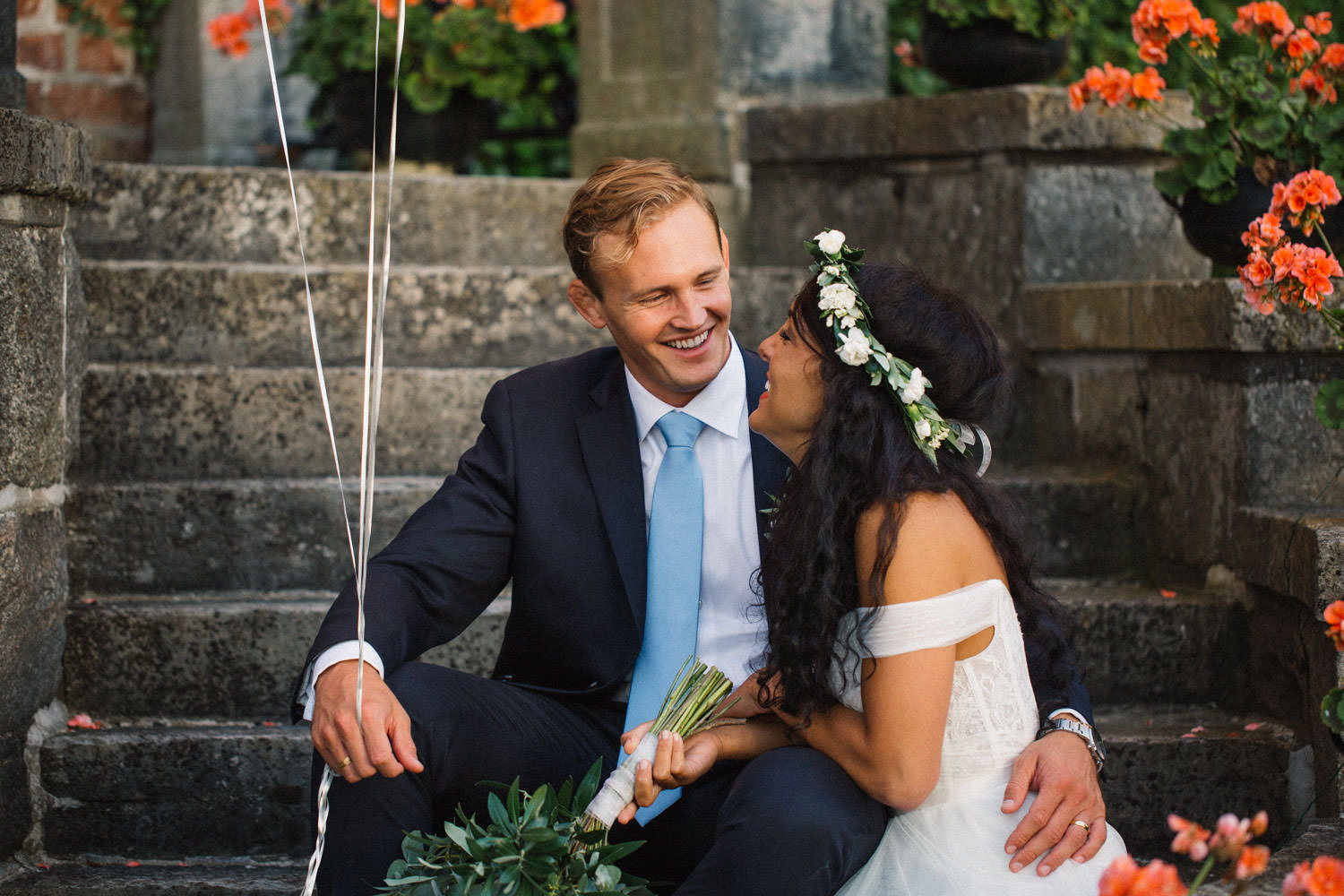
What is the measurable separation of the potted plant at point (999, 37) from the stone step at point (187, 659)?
7.89ft

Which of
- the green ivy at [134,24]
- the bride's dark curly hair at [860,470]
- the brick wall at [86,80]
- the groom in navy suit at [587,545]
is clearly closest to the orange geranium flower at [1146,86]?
the groom in navy suit at [587,545]

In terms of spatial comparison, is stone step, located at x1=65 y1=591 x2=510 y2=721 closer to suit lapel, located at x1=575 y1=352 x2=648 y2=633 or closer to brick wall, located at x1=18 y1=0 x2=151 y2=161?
suit lapel, located at x1=575 y1=352 x2=648 y2=633

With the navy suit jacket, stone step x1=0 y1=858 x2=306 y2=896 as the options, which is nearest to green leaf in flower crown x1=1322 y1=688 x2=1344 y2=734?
the navy suit jacket

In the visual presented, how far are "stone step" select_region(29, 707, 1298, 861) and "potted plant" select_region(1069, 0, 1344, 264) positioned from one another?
120 centimetres

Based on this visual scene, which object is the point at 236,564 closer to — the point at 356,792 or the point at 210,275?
the point at 210,275

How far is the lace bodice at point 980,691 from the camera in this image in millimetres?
1917

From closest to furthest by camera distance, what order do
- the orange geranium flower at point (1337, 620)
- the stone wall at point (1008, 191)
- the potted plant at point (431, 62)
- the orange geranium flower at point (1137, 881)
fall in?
the orange geranium flower at point (1137, 881) < the orange geranium flower at point (1337, 620) < the stone wall at point (1008, 191) < the potted plant at point (431, 62)

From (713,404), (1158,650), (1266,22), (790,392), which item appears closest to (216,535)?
(713,404)

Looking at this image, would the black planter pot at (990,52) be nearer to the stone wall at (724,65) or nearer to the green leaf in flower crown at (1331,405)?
the stone wall at (724,65)

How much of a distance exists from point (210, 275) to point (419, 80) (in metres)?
1.64

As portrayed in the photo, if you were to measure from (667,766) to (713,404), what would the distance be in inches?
26.7

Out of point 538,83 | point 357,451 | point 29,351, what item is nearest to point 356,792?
point 29,351

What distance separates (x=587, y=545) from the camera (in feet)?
7.55

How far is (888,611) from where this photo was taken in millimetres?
1880
